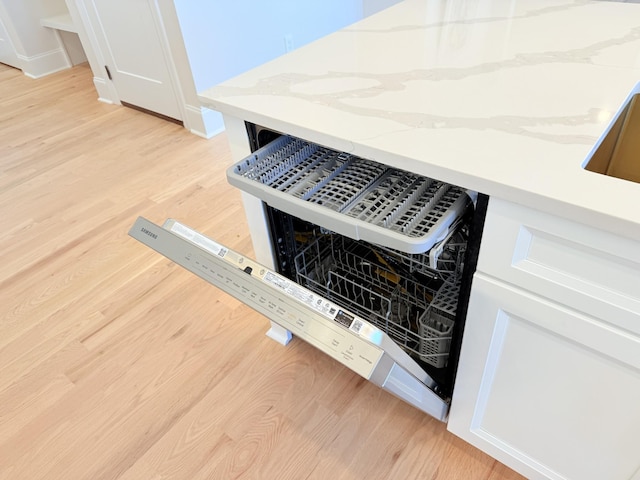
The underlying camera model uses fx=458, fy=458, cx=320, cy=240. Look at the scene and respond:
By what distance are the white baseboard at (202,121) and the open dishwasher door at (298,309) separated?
6.04ft

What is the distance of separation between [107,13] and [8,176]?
1.08 meters

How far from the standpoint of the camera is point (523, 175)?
2.13ft

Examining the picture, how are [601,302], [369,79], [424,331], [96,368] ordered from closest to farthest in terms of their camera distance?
[601,302] < [369,79] < [424,331] < [96,368]

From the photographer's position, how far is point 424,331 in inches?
42.4

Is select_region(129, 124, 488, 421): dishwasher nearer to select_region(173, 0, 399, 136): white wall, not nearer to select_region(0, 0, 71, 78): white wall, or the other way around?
select_region(173, 0, 399, 136): white wall

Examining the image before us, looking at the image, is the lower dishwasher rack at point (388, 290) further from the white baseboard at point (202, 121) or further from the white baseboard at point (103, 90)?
the white baseboard at point (103, 90)

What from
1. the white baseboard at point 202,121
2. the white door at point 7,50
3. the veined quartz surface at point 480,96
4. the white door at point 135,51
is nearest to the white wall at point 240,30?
the white baseboard at point 202,121

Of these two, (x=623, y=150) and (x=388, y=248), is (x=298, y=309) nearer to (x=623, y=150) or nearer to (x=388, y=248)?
(x=388, y=248)

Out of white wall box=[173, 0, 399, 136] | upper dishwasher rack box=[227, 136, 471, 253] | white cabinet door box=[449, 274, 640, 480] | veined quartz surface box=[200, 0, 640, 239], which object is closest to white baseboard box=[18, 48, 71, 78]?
white wall box=[173, 0, 399, 136]

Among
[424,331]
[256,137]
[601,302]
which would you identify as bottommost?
[424,331]

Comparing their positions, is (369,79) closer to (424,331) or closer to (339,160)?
(339,160)

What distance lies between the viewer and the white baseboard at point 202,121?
2.61 metres

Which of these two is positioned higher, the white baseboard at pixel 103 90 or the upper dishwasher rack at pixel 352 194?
the upper dishwasher rack at pixel 352 194

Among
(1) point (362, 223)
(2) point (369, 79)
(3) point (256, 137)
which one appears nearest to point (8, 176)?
(3) point (256, 137)
